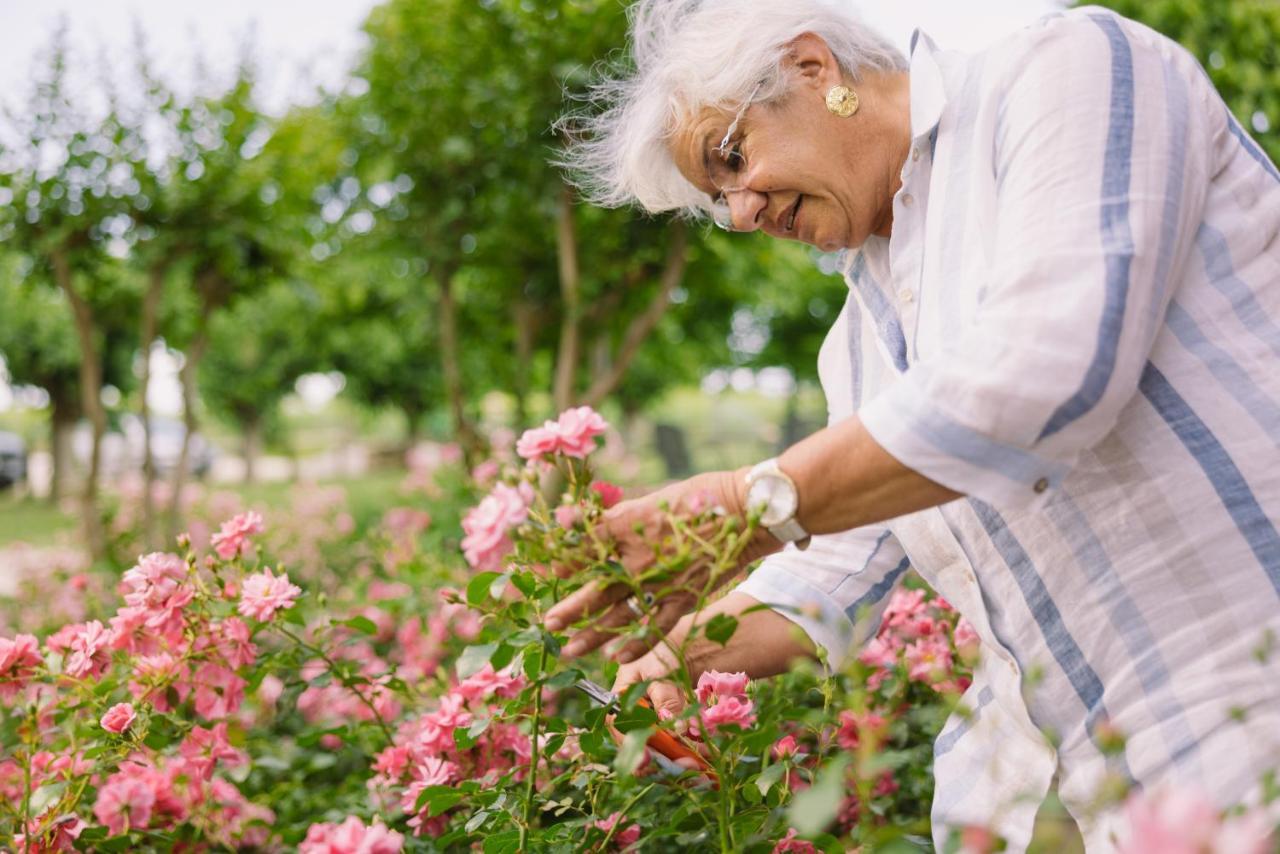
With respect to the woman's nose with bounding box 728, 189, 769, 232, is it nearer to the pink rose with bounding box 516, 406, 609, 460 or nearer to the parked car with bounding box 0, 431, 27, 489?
the pink rose with bounding box 516, 406, 609, 460

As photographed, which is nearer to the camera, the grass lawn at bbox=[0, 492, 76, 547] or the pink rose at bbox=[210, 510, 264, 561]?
the pink rose at bbox=[210, 510, 264, 561]

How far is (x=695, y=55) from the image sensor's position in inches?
62.6

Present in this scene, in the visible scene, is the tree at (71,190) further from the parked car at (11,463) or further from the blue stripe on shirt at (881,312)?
the parked car at (11,463)

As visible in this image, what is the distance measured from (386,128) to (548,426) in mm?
5872

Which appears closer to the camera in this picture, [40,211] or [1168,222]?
[1168,222]

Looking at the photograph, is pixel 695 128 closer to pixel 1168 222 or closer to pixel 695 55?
pixel 695 55

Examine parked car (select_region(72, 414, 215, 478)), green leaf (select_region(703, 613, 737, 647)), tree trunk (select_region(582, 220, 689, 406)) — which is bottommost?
parked car (select_region(72, 414, 215, 478))

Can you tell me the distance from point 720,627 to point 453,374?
5704 mm

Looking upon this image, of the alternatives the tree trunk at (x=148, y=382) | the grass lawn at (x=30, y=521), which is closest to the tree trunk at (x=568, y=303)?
the tree trunk at (x=148, y=382)

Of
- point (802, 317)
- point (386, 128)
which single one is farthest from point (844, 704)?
point (802, 317)

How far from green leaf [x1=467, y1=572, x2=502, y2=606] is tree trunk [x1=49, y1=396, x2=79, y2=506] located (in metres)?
23.6

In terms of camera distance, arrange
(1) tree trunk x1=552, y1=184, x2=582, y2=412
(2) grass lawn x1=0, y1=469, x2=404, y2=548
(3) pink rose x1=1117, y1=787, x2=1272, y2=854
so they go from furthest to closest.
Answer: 1. (2) grass lawn x1=0, y1=469, x2=404, y2=548
2. (1) tree trunk x1=552, y1=184, x2=582, y2=412
3. (3) pink rose x1=1117, y1=787, x2=1272, y2=854

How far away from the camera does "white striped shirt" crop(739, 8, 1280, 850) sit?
3.58 ft

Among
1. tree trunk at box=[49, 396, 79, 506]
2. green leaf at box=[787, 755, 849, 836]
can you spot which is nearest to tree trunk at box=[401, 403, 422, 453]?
tree trunk at box=[49, 396, 79, 506]
